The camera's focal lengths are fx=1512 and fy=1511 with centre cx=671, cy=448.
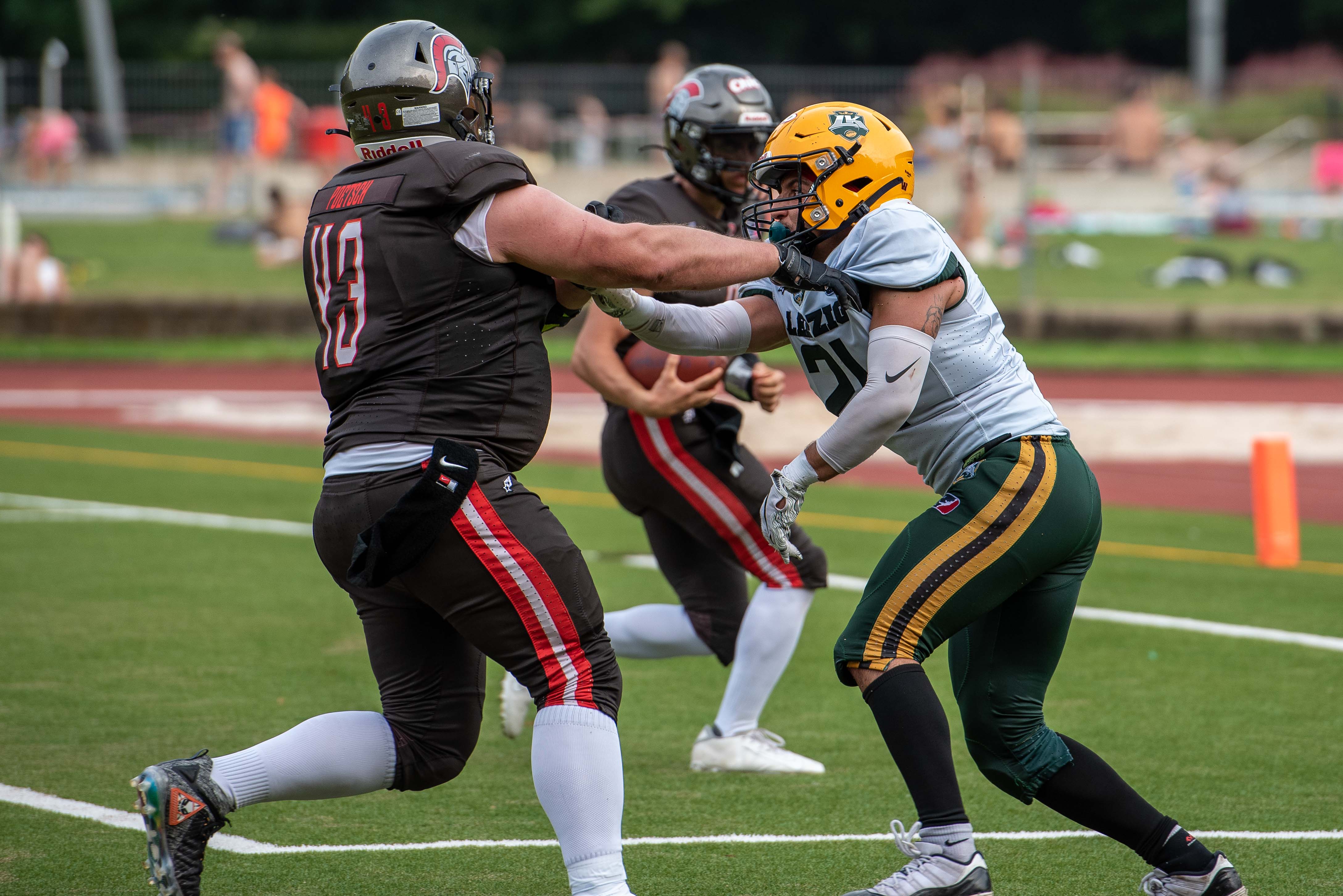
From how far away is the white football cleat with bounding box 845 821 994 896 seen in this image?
368cm

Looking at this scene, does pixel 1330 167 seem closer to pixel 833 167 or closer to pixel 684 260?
pixel 833 167

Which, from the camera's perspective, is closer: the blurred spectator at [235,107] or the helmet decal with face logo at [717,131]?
the helmet decal with face logo at [717,131]

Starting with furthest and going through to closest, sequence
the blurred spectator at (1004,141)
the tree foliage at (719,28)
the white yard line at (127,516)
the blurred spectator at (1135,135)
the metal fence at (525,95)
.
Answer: the tree foliage at (719,28) → the blurred spectator at (1135,135) → the metal fence at (525,95) → the blurred spectator at (1004,141) → the white yard line at (127,516)

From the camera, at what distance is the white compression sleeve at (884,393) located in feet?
12.1

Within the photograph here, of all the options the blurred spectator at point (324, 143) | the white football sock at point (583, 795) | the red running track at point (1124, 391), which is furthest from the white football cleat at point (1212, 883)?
the blurred spectator at point (324, 143)

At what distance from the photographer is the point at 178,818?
348 centimetres

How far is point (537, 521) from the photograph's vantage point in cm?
351

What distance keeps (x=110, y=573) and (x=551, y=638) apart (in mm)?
5722

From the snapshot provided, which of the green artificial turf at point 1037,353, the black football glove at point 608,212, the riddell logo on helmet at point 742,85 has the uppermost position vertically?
the riddell logo on helmet at point 742,85

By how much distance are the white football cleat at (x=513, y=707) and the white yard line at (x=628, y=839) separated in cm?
98

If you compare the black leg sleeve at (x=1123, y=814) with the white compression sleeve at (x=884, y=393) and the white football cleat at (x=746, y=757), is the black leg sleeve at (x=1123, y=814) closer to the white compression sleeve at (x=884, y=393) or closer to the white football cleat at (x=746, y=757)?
the white compression sleeve at (x=884, y=393)

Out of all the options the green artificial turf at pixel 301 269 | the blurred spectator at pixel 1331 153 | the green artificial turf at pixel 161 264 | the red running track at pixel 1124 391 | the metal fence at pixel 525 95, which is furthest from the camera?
the blurred spectator at pixel 1331 153

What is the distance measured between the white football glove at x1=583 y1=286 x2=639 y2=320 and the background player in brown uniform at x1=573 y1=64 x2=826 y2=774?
1078 mm

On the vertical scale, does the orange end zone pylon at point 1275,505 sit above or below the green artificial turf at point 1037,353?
above
